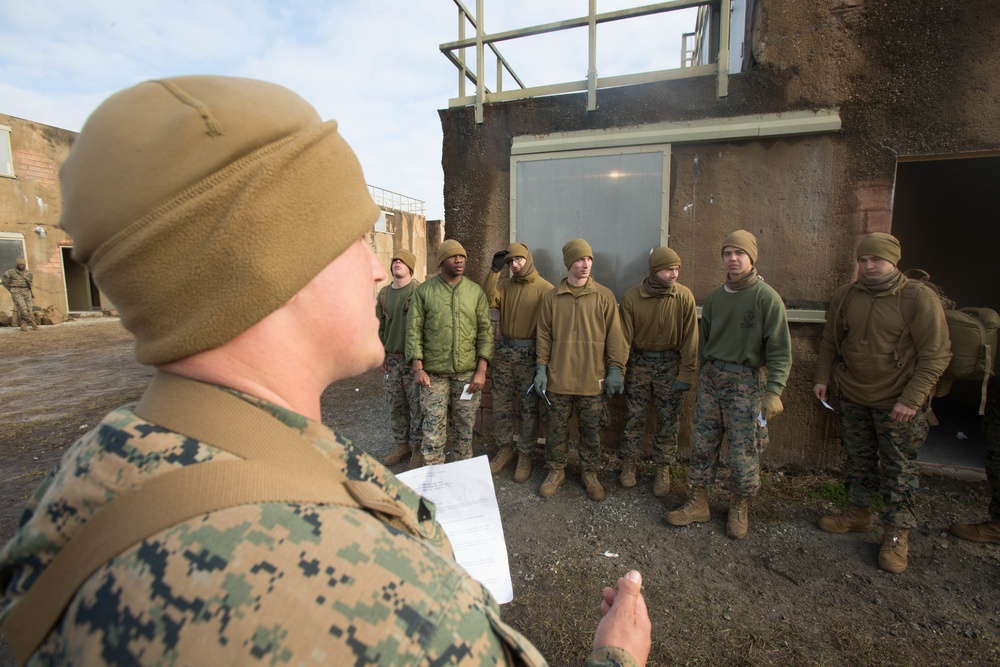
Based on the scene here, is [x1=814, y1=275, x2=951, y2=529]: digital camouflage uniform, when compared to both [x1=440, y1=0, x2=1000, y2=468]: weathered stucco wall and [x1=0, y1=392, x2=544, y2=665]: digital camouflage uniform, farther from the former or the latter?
[x1=0, y1=392, x2=544, y2=665]: digital camouflage uniform

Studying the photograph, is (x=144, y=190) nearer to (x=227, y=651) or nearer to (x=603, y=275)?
(x=227, y=651)

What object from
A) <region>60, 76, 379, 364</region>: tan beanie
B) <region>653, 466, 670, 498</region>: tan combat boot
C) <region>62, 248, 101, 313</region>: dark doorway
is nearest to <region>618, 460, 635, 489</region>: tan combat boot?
<region>653, 466, 670, 498</region>: tan combat boot

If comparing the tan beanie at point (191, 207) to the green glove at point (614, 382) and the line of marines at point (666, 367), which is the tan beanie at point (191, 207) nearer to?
the line of marines at point (666, 367)

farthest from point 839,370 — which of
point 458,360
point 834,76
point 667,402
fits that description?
point 458,360

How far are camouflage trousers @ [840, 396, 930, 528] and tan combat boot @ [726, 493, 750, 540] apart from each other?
0.72 metres

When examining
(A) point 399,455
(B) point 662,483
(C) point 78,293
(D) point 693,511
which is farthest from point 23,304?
(D) point 693,511

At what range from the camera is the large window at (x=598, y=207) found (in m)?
4.31

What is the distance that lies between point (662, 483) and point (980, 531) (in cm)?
199

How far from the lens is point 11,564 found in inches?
22.1

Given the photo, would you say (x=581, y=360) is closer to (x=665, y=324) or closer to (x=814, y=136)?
(x=665, y=324)

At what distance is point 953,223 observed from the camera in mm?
7195

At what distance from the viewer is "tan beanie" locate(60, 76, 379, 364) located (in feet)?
2.02

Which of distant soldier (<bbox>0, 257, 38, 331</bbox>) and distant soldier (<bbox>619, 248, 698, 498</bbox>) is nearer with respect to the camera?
distant soldier (<bbox>619, 248, 698, 498</bbox>)

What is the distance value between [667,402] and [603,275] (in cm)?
127
